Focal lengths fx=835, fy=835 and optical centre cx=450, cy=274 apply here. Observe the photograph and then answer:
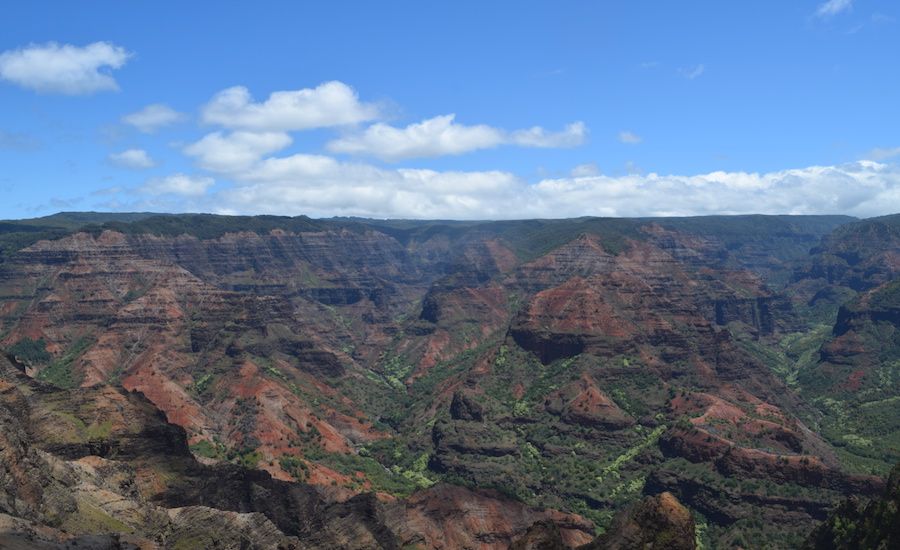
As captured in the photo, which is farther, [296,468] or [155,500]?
[296,468]

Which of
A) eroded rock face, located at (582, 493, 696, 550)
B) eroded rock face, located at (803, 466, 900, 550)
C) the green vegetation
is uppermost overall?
eroded rock face, located at (582, 493, 696, 550)

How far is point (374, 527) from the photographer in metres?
119

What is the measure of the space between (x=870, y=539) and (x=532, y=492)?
11157 cm

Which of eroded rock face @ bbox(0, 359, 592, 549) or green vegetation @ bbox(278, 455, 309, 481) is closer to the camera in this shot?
eroded rock face @ bbox(0, 359, 592, 549)

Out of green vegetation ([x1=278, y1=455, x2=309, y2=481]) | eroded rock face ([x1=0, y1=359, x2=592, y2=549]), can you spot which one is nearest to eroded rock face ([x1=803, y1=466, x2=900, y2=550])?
eroded rock face ([x1=0, y1=359, x2=592, y2=549])

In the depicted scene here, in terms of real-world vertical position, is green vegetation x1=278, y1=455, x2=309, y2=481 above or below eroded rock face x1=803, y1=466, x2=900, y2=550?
below

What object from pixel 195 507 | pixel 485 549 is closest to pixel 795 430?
pixel 485 549

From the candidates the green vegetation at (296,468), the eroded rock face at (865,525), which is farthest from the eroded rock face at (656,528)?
the green vegetation at (296,468)

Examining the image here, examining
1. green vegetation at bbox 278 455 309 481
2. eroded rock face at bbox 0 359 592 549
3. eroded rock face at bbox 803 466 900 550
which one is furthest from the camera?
green vegetation at bbox 278 455 309 481

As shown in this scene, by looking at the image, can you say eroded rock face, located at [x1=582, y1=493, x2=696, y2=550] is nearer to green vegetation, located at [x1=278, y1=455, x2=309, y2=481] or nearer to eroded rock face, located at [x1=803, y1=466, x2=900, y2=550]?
eroded rock face, located at [x1=803, y1=466, x2=900, y2=550]

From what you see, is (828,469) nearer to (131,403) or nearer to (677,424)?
(677,424)

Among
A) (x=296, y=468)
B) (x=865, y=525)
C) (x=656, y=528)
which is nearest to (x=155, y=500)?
(x=656, y=528)

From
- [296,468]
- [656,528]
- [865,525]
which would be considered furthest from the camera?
[296,468]

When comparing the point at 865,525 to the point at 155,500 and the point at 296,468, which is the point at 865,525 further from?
the point at 296,468
